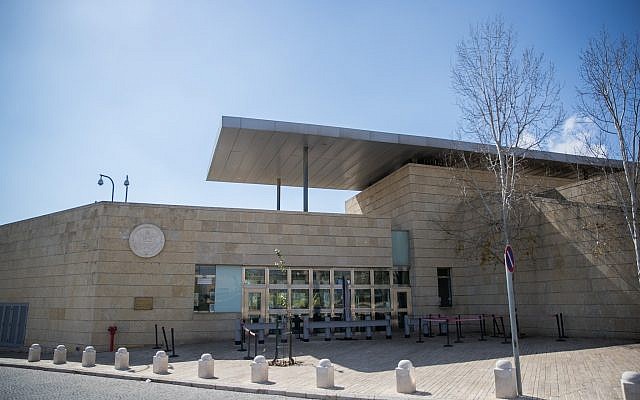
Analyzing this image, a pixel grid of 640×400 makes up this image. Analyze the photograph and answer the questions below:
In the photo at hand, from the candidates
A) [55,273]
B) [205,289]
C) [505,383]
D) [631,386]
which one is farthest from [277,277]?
[631,386]

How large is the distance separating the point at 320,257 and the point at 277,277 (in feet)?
6.40

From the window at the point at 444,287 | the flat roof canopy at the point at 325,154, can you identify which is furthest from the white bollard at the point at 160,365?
the window at the point at 444,287

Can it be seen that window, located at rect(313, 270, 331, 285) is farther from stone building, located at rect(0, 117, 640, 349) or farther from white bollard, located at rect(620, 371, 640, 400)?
white bollard, located at rect(620, 371, 640, 400)

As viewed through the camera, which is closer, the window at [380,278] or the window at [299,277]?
the window at [299,277]

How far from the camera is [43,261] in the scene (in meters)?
19.6

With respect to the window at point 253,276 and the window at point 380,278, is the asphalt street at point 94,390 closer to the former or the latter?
the window at point 253,276

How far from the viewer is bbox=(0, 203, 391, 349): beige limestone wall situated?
17.5m

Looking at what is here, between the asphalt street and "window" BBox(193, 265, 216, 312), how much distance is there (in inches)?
258


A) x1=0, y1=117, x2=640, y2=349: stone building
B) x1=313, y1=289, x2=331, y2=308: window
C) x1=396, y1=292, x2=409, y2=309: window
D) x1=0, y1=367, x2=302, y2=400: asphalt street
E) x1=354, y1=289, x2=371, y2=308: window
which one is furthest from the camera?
x1=396, y1=292, x2=409, y2=309: window

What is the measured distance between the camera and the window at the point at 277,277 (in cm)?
1953

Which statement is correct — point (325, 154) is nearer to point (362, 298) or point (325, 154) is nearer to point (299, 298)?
point (362, 298)

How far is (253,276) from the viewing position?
19328 millimetres

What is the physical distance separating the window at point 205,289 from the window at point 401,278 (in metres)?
7.86

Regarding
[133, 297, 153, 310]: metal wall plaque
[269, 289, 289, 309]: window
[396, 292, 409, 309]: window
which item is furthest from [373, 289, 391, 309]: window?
[133, 297, 153, 310]: metal wall plaque
